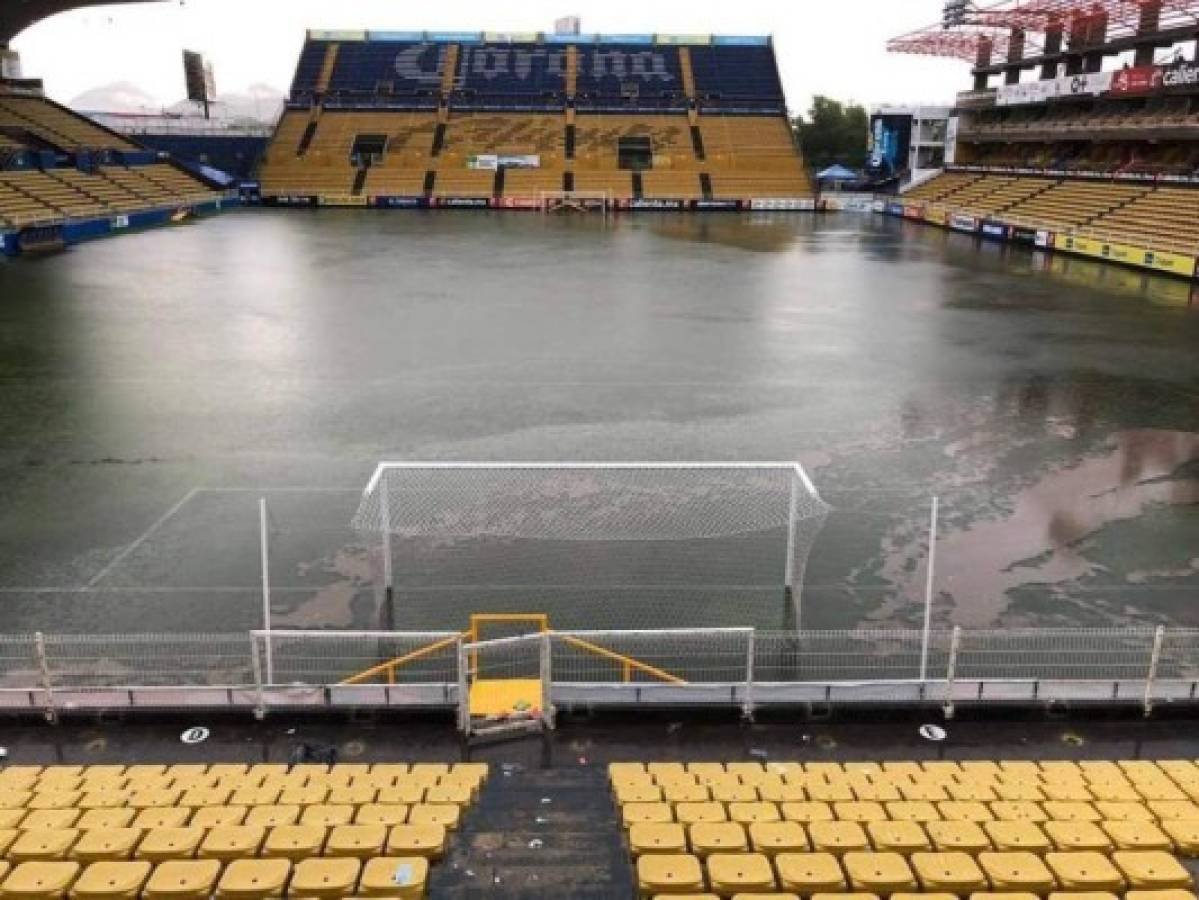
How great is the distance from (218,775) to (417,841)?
219cm

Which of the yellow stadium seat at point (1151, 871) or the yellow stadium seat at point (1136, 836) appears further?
the yellow stadium seat at point (1136, 836)

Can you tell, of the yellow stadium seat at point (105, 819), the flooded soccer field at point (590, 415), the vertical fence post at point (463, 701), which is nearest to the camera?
the yellow stadium seat at point (105, 819)

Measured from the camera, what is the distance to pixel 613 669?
9828mm

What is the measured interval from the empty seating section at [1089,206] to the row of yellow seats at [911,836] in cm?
3600

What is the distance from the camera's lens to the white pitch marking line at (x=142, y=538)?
11609mm

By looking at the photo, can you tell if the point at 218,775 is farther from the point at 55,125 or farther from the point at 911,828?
the point at 55,125

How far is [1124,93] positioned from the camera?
48125 millimetres

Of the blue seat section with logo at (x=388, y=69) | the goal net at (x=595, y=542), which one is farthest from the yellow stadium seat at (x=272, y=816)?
the blue seat section with logo at (x=388, y=69)

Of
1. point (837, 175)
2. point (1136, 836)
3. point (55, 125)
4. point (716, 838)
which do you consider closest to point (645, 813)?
point (716, 838)

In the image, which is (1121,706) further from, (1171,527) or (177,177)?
(177,177)

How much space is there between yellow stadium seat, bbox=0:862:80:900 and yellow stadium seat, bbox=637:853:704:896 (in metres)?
3.32

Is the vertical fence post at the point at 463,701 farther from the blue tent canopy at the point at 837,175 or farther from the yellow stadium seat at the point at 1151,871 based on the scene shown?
the blue tent canopy at the point at 837,175

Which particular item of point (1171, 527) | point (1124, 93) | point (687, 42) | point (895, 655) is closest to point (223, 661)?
point (895, 655)

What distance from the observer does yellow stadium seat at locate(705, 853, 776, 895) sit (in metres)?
5.57
